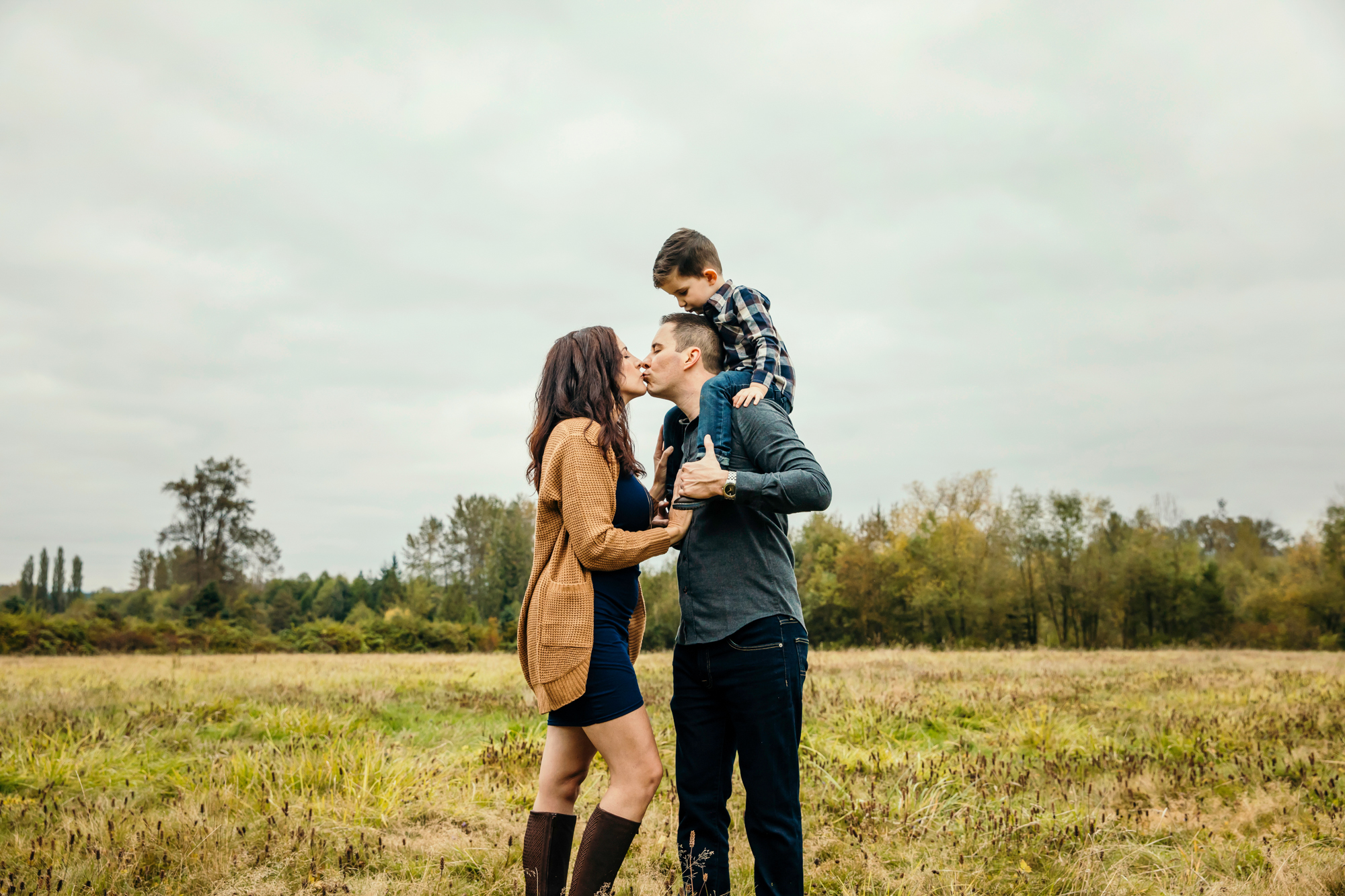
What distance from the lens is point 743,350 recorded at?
3.73 m

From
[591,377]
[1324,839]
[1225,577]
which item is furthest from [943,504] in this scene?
[591,377]

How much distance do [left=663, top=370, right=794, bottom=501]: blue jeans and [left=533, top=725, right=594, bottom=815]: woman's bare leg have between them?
103cm

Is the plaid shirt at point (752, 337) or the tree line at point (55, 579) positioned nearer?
the plaid shirt at point (752, 337)

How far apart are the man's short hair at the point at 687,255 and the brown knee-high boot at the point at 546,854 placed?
2.72 m

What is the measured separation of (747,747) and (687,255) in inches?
99.8

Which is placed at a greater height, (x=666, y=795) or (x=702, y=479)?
(x=702, y=479)

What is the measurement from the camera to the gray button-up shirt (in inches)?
107

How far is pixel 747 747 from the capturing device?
9.04 ft

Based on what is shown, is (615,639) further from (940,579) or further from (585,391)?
(940,579)

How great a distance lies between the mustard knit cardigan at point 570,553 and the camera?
262 centimetres

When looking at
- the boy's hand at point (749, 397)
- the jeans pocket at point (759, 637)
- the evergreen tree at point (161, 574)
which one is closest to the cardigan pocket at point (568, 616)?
the jeans pocket at point (759, 637)

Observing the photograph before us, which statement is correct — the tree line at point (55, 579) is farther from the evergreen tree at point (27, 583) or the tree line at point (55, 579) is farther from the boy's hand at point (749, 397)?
the boy's hand at point (749, 397)

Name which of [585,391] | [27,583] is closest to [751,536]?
[585,391]

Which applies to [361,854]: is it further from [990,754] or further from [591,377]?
[990,754]
